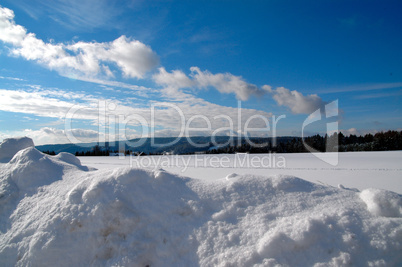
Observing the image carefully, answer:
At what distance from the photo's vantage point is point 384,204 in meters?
3.07

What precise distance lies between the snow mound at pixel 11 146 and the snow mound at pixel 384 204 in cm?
844

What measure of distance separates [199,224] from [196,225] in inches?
1.8

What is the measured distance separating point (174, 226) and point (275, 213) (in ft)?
4.96

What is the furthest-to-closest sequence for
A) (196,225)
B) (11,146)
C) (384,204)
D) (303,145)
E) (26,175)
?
(303,145), (11,146), (26,175), (196,225), (384,204)

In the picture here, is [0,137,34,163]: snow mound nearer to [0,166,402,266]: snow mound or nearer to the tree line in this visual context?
[0,166,402,266]: snow mound

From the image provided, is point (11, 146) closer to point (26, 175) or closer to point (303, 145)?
point (26, 175)

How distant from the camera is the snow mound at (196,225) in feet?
8.80

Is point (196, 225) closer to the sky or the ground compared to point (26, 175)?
closer to the ground

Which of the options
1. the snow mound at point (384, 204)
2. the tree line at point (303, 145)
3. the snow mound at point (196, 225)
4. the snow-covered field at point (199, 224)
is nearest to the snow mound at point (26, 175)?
the snow-covered field at point (199, 224)

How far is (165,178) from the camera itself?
4.05m

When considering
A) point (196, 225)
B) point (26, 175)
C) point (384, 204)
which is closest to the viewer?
point (384, 204)

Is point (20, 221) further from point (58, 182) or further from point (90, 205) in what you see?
point (90, 205)

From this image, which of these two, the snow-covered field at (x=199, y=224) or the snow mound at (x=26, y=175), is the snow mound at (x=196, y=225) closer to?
the snow-covered field at (x=199, y=224)

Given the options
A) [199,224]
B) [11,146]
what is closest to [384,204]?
[199,224]
